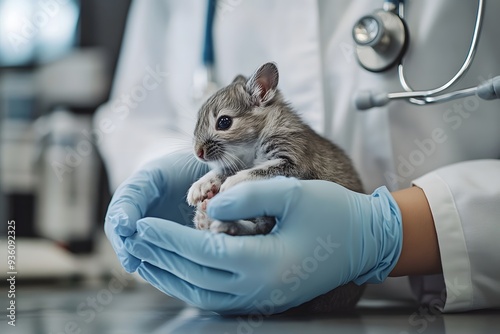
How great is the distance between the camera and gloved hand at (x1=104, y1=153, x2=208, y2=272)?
41.5 inches

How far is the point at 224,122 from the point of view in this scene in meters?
1.03

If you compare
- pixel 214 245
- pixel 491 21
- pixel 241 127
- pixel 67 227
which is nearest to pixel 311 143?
pixel 241 127

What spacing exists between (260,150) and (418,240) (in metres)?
0.33

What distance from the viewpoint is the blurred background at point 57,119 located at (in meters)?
2.25

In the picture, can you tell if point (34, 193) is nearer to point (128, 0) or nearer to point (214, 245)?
point (128, 0)

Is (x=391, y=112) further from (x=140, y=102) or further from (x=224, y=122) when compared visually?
(x=140, y=102)

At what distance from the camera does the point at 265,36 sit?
4.58 feet

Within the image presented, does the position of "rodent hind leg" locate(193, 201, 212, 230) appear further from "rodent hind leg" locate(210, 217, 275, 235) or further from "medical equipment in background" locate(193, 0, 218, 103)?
"medical equipment in background" locate(193, 0, 218, 103)

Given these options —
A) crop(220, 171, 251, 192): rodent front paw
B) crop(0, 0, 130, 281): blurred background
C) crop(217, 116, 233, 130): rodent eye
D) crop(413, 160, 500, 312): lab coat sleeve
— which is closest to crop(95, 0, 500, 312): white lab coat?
crop(413, 160, 500, 312): lab coat sleeve

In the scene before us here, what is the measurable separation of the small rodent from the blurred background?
4.44 feet

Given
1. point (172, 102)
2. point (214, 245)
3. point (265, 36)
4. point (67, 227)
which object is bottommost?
point (67, 227)

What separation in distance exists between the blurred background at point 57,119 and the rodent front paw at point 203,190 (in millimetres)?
1346

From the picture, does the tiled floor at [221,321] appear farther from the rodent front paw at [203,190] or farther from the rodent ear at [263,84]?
the rodent ear at [263,84]

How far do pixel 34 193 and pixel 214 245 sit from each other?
1653 millimetres
